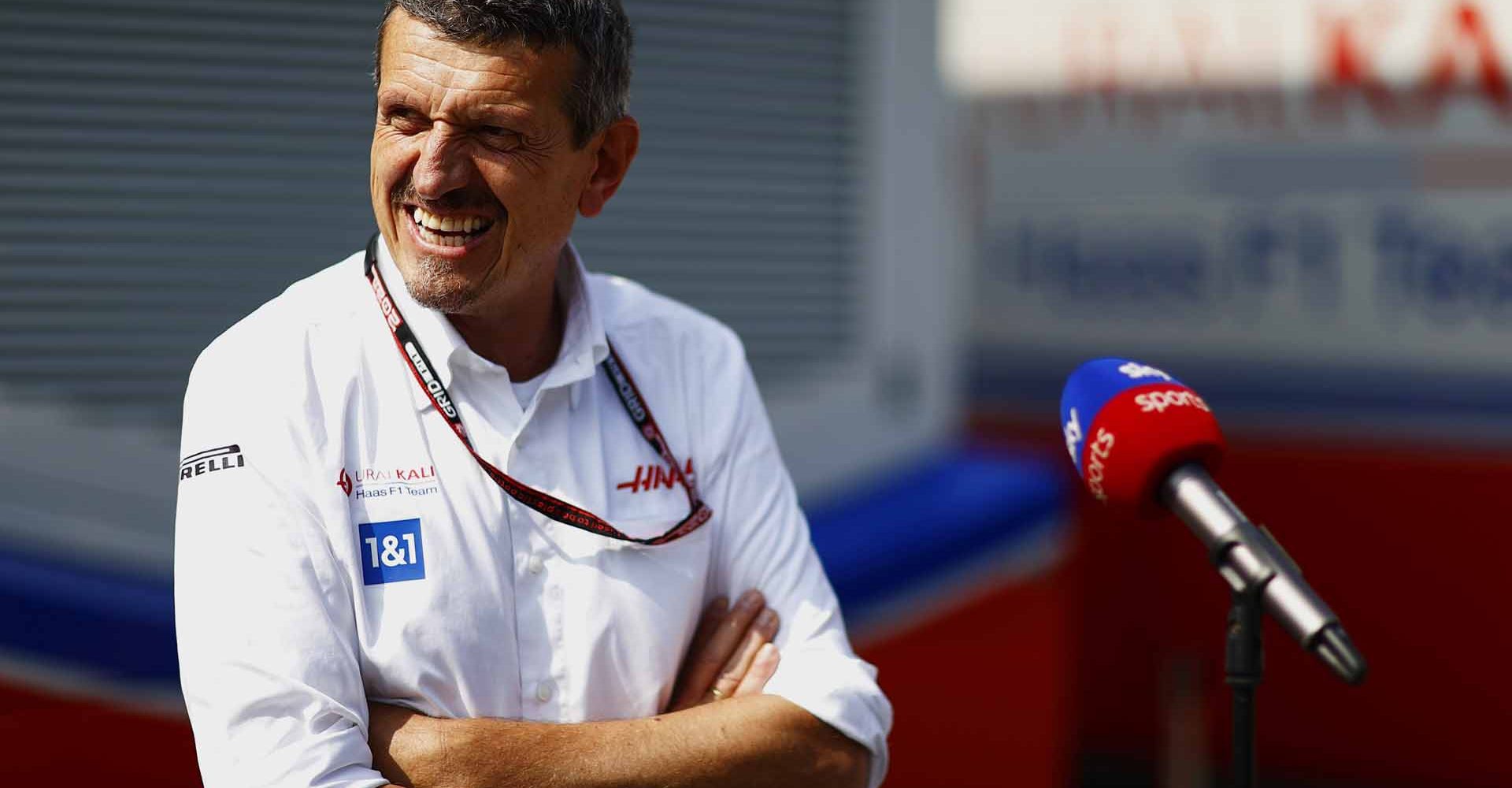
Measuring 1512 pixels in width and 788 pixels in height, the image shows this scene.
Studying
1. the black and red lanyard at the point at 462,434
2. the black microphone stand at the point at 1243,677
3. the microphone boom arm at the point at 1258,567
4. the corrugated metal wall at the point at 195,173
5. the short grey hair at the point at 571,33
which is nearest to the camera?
the microphone boom arm at the point at 1258,567

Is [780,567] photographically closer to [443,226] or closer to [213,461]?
[443,226]

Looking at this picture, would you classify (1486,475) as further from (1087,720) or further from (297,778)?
(297,778)

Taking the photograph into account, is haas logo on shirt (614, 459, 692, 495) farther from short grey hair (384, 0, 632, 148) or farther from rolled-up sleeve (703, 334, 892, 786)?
short grey hair (384, 0, 632, 148)

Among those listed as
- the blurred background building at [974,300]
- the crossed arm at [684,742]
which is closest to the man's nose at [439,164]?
the crossed arm at [684,742]

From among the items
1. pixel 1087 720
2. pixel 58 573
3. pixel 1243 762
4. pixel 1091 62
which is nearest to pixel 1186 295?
pixel 1091 62

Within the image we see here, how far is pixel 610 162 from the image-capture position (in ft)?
7.16

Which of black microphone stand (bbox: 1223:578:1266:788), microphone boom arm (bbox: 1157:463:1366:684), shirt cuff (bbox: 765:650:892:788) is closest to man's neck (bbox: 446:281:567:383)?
shirt cuff (bbox: 765:650:892:788)

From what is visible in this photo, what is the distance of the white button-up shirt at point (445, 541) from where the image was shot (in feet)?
5.91

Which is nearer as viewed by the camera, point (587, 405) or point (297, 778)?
point (297, 778)

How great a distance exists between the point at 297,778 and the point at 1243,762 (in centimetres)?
102

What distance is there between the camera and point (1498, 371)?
18.6 ft

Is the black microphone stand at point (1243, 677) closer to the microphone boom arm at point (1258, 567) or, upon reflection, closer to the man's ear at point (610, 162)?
the microphone boom arm at point (1258, 567)

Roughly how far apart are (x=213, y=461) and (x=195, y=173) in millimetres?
1927

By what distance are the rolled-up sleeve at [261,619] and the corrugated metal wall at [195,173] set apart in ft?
5.75
